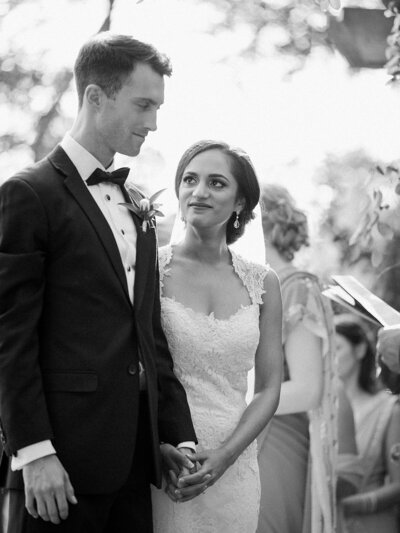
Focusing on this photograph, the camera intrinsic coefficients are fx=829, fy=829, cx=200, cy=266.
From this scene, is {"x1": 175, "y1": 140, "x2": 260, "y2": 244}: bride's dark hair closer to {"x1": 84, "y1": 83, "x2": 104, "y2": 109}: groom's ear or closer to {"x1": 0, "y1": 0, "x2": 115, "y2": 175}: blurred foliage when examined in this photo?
{"x1": 84, "y1": 83, "x2": 104, "y2": 109}: groom's ear

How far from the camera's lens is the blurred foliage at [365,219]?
12.5 feet

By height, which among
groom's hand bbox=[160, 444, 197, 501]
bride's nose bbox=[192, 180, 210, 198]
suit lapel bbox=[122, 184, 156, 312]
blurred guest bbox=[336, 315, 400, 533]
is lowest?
blurred guest bbox=[336, 315, 400, 533]

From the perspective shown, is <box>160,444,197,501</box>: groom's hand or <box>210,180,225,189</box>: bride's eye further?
<box>210,180,225,189</box>: bride's eye

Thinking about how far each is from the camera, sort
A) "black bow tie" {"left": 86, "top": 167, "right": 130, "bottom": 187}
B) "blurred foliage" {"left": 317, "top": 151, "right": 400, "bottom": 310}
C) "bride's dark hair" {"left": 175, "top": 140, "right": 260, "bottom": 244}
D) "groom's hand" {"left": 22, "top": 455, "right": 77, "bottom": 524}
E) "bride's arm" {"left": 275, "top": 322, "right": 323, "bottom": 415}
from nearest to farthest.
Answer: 1. "groom's hand" {"left": 22, "top": 455, "right": 77, "bottom": 524}
2. "black bow tie" {"left": 86, "top": 167, "right": 130, "bottom": 187}
3. "bride's dark hair" {"left": 175, "top": 140, "right": 260, "bottom": 244}
4. "bride's arm" {"left": 275, "top": 322, "right": 323, "bottom": 415}
5. "blurred foliage" {"left": 317, "top": 151, "right": 400, "bottom": 310}

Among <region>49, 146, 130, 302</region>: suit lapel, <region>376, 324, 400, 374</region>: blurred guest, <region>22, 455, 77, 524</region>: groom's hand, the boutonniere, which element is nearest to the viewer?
<region>22, 455, 77, 524</region>: groom's hand

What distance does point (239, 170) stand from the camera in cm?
277

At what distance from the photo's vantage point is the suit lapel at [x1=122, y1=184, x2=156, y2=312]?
2148 mm

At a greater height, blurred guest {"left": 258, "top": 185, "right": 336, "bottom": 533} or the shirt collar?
the shirt collar

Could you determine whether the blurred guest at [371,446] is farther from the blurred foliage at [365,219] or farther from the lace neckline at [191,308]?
the lace neckline at [191,308]

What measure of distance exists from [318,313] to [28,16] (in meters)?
1.87

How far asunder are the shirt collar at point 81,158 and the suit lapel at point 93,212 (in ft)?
0.11

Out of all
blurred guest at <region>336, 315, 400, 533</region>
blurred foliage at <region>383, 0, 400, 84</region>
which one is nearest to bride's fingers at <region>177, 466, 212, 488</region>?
blurred guest at <region>336, 315, 400, 533</region>

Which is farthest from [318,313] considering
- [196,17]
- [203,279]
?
[196,17]

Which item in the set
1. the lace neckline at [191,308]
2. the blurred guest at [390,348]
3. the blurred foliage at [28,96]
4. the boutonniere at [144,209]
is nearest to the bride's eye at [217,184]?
the lace neckline at [191,308]
